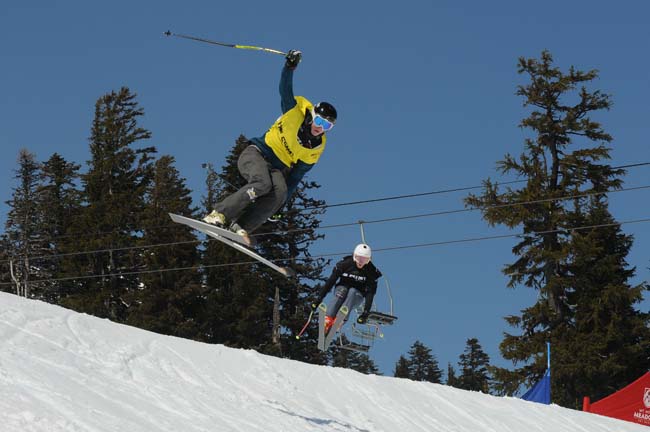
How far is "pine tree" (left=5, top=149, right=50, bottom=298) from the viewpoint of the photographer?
45156mm

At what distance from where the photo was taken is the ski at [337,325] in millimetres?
13867

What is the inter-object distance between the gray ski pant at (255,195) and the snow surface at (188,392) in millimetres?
2211

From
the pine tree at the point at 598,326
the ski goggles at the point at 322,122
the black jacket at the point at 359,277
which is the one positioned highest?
the pine tree at the point at 598,326

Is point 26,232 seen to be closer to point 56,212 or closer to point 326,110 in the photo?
point 56,212

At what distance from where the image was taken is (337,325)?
13977 millimetres

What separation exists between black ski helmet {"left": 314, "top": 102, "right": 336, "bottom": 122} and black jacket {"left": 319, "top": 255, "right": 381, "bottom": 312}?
3.29 m

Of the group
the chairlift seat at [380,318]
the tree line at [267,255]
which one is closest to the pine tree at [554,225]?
the tree line at [267,255]

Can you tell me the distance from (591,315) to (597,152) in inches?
209

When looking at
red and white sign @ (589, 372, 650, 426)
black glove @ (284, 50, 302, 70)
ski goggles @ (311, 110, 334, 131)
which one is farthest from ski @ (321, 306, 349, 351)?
red and white sign @ (589, 372, 650, 426)

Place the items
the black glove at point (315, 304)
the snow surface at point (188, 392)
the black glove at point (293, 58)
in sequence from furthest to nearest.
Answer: the black glove at point (315, 304)
the black glove at point (293, 58)
the snow surface at point (188, 392)

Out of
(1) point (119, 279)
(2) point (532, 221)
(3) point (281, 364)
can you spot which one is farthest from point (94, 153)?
(3) point (281, 364)

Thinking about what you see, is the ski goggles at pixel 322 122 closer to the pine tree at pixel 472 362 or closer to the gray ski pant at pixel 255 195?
the gray ski pant at pixel 255 195

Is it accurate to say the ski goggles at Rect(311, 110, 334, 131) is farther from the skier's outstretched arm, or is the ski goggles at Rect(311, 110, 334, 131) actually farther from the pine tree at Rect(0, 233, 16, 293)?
the pine tree at Rect(0, 233, 16, 293)

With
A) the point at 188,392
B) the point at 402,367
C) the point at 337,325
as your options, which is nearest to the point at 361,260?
the point at 337,325
